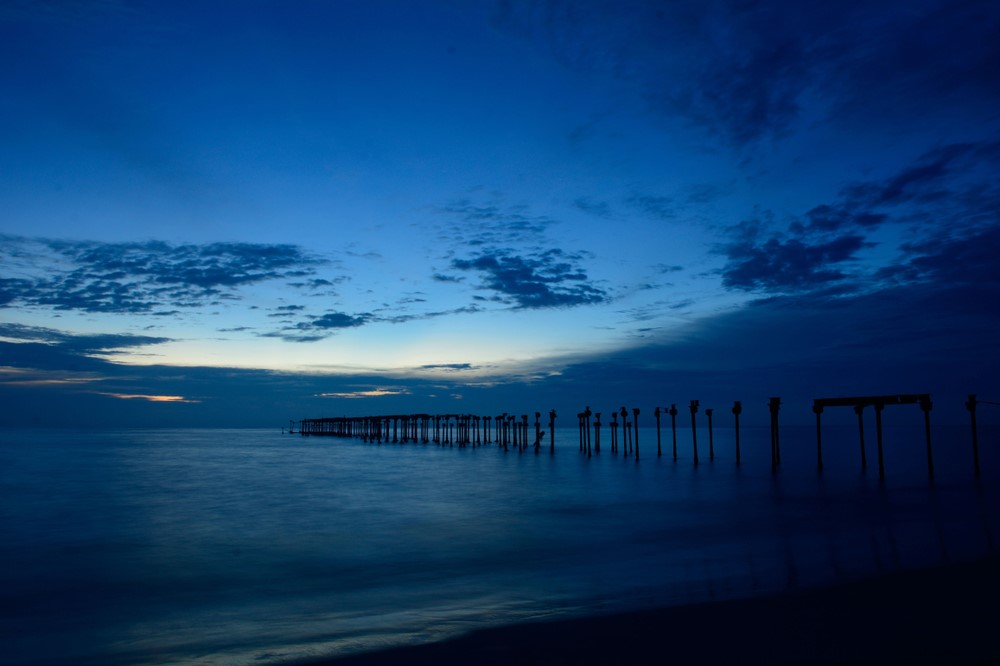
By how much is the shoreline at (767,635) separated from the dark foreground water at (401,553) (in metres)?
0.61

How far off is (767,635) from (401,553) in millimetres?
8498

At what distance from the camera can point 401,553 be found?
12805 millimetres

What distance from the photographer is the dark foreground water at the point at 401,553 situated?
7422 mm

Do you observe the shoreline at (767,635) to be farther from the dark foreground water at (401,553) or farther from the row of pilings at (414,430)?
the row of pilings at (414,430)

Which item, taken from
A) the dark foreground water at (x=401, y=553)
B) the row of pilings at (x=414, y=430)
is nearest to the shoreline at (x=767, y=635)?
the dark foreground water at (x=401, y=553)

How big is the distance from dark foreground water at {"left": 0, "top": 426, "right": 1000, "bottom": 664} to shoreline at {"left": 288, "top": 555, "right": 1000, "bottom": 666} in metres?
0.61

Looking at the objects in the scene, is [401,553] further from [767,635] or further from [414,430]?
[414,430]

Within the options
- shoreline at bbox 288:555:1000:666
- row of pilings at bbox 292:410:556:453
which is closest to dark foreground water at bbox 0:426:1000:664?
shoreline at bbox 288:555:1000:666

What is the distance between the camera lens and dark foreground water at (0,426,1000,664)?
7.42 m

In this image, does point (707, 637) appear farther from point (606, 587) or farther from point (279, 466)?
point (279, 466)

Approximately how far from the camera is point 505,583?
9.67m

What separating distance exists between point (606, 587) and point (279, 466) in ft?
113

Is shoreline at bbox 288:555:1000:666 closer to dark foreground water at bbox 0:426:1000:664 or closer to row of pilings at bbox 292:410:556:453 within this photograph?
dark foreground water at bbox 0:426:1000:664

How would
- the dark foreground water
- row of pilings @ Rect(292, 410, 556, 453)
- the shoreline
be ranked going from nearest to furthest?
1. the shoreline
2. the dark foreground water
3. row of pilings @ Rect(292, 410, 556, 453)
